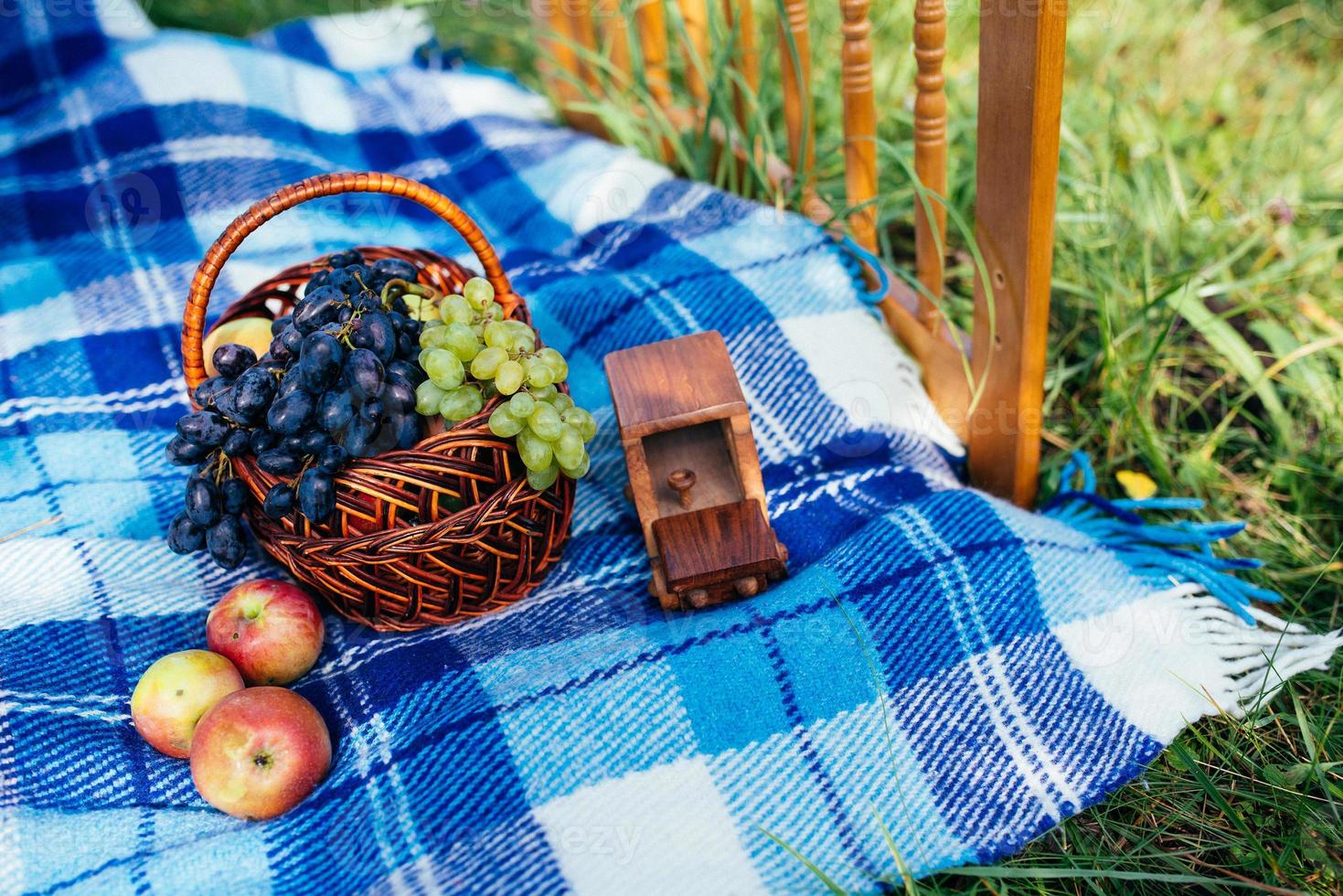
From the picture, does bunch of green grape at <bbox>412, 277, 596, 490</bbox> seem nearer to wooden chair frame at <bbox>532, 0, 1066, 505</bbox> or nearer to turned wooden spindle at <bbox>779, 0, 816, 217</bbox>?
wooden chair frame at <bbox>532, 0, 1066, 505</bbox>

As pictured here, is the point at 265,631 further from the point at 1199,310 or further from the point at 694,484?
the point at 1199,310

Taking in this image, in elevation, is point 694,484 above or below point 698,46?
below

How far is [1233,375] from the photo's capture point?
5.82ft

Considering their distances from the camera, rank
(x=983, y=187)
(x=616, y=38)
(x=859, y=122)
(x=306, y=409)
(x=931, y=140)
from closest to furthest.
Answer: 1. (x=306, y=409)
2. (x=983, y=187)
3. (x=931, y=140)
4. (x=859, y=122)
5. (x=616, y=38)

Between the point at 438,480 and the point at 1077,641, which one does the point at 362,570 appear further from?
the point at 1077,641

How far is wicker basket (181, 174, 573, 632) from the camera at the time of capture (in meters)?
1.15

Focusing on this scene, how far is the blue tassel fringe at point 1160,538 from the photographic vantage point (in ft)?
4.51

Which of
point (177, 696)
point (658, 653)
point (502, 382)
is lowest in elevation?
point (658, 653)

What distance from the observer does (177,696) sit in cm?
117

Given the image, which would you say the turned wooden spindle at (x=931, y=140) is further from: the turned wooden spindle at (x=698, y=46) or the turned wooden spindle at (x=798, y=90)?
the turned wooden spindle at (x=698, y=46)

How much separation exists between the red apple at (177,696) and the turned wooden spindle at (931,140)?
44.2 inches

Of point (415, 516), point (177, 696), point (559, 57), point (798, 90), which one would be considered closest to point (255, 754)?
point (177, 696)

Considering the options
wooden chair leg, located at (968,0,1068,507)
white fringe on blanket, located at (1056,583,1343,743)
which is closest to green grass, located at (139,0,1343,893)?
white fringe on blanket, located at (1056,583,1343,743)

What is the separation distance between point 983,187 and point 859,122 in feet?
1.13
